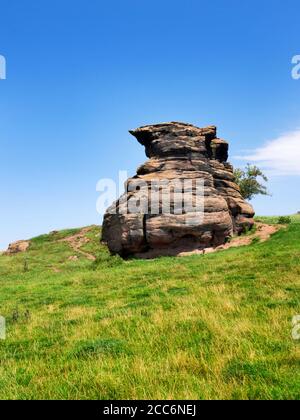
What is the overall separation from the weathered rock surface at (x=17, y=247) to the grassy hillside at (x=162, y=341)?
4607cm

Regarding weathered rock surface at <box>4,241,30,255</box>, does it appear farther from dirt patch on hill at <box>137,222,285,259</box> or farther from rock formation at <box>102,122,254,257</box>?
dirt patch on hill at <box>137,222,285,259</box>

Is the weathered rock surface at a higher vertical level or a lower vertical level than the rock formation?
lower

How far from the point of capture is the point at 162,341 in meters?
8.37

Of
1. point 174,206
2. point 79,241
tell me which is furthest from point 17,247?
point 174,206

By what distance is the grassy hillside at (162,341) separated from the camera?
5941 mm

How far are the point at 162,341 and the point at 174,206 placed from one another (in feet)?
88.1

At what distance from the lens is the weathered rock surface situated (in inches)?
2448

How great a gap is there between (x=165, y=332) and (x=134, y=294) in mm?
7036

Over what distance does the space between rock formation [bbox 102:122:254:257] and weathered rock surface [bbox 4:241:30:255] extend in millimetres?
29128

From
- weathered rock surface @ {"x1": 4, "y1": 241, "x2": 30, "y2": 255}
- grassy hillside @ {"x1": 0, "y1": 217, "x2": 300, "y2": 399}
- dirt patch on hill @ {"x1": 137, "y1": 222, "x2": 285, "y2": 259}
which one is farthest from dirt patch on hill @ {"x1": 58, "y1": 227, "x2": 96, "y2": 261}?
grassy hillside @ {"x1": 0, "y1": 217, "x2": 300, "y2": 399}

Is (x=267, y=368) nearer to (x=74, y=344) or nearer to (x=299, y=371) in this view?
(x=299, y=371)

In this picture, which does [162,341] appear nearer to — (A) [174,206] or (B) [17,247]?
(A) [174,206]

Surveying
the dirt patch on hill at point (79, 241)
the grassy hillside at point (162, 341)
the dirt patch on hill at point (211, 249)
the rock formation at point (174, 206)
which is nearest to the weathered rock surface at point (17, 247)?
the dirt patch on hill at point (79, 241)
